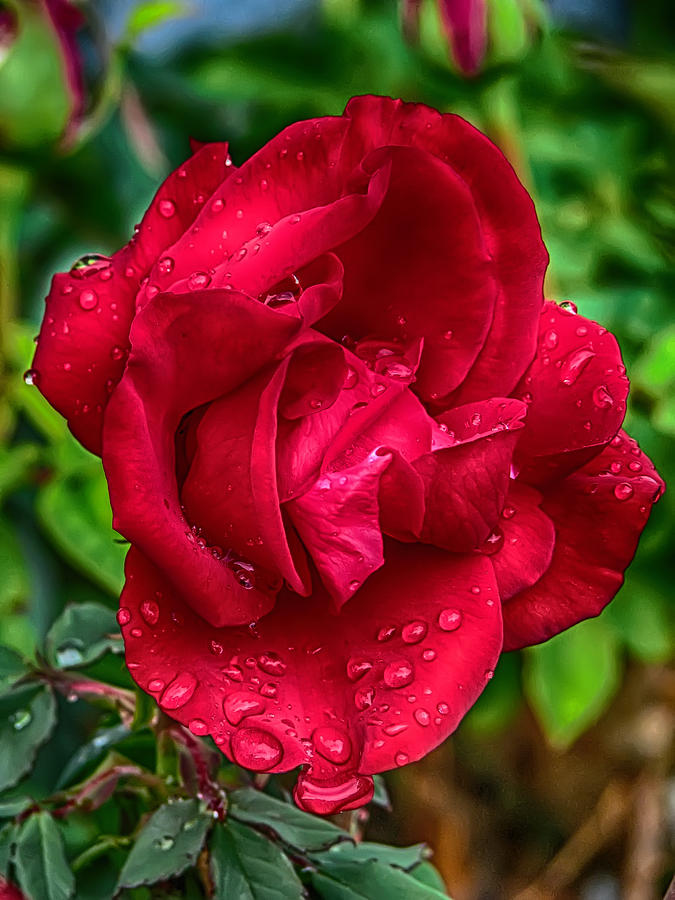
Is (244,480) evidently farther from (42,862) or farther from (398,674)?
(42,862)

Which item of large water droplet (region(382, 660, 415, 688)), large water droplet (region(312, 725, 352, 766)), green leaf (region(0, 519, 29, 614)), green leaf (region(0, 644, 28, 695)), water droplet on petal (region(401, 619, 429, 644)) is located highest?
water droplet on petal (region(401, 619, 429, 644))

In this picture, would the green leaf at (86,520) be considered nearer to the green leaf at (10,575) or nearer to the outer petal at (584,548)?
the green leaf at (10,575)

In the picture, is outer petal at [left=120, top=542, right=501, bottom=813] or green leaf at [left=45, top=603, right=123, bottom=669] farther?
green leaf at [left=45, top=603, right=123, bottom=669]

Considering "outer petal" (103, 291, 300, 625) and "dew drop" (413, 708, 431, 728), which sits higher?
"outer petal" (103, 291, 300, 625)

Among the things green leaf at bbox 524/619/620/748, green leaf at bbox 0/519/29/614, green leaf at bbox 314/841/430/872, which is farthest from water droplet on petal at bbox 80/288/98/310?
green leaf at bbox 524/619/620/748

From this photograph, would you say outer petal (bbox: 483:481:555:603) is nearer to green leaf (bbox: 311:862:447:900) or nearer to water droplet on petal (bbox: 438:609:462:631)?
→ water droplet on petal (bbox: 438:609:462:631)

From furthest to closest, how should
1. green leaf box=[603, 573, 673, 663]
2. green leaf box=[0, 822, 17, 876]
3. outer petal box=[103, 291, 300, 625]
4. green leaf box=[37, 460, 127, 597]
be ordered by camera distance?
green leaf box=[603, 573, 673, 663], green leaf box=[37, 460, 127, 597], green leaf box=[0, 822, 17, 876], outer petal box=[103, 291, 300, 625]

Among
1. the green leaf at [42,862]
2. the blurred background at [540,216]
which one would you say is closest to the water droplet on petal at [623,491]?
the green leaf at [42,862]

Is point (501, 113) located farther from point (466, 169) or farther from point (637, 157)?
point (466, 169)
